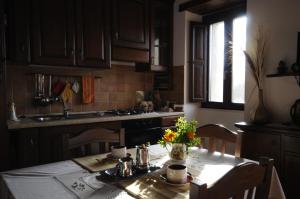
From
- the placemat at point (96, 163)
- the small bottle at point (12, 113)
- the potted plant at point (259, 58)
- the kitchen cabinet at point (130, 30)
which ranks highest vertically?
the kitchen cabinet at point (130, 30)

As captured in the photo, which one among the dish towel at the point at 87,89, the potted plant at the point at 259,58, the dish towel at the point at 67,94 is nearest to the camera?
Answer: the potted plant at the point at 259,58

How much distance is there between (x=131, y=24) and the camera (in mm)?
2996

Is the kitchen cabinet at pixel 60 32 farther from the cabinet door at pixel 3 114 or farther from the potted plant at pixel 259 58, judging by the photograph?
the potted plant at pixel 259 58

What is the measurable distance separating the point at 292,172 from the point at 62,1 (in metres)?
2.66

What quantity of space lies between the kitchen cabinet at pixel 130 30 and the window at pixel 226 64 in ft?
3.09

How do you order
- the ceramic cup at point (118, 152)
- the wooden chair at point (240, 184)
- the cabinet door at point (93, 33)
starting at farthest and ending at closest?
1. the cabinet door at point (93, 33)
2. the ceramic cup at point (118, 152)
3. the wooden chair at point (240, 184)

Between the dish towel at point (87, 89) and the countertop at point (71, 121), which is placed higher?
the dish towel at point (87, 89)

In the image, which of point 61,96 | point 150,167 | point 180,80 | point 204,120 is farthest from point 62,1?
point 204,120

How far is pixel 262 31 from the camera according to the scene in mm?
2494

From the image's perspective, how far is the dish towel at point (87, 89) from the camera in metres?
2.93

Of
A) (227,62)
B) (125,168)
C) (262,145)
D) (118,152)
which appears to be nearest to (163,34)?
(227,62)

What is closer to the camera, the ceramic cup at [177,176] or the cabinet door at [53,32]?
the ceramic cup at [177,176]

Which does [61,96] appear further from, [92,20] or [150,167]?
[150,167]

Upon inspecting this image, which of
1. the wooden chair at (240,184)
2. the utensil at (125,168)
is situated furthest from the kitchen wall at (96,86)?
the wooden chair at (240,184)
